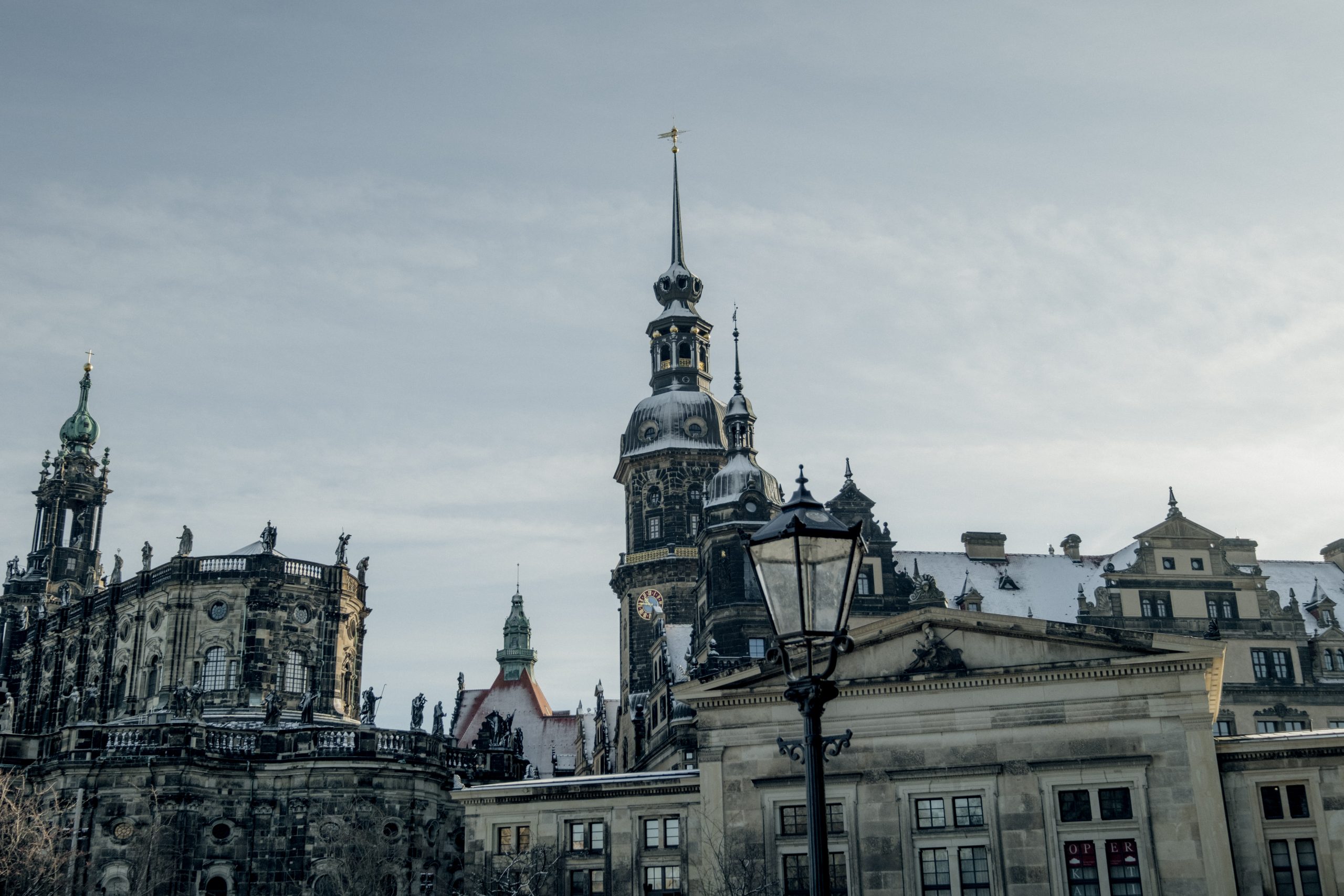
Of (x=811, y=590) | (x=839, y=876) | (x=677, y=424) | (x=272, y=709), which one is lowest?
(x=839, y=876)

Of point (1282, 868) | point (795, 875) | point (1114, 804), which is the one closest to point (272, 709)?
point (795, 875)

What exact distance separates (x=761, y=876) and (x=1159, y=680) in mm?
14854

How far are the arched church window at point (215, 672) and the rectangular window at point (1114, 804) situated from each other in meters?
45.1

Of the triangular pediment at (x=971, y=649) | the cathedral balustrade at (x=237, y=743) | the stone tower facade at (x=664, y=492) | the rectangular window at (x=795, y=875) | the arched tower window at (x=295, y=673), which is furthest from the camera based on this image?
the stone tower facade at (x=664, y=492)

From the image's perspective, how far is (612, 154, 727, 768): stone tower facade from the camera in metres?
89.7

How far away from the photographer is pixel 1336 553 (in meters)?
83.1

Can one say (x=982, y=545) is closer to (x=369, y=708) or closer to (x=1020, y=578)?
(x=1020, y=578)

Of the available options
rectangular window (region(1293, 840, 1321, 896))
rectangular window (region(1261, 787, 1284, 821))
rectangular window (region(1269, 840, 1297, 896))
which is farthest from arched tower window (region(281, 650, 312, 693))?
rectangular window (region(1293, 840, 1321, 896))

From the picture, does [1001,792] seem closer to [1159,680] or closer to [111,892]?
[1159,680]

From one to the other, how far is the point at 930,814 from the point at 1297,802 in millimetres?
11851

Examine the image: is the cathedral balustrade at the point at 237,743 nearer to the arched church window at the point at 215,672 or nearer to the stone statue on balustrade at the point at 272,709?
the stone statue on balustrade at the point at 272,709

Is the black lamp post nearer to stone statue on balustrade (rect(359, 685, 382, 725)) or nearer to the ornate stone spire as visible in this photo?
stone statue on balustrade (rect(359, 685, 382, 725))

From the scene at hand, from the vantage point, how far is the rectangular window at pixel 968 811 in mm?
47031

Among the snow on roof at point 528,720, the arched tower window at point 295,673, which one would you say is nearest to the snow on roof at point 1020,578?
the arched tower window at point 295,673
